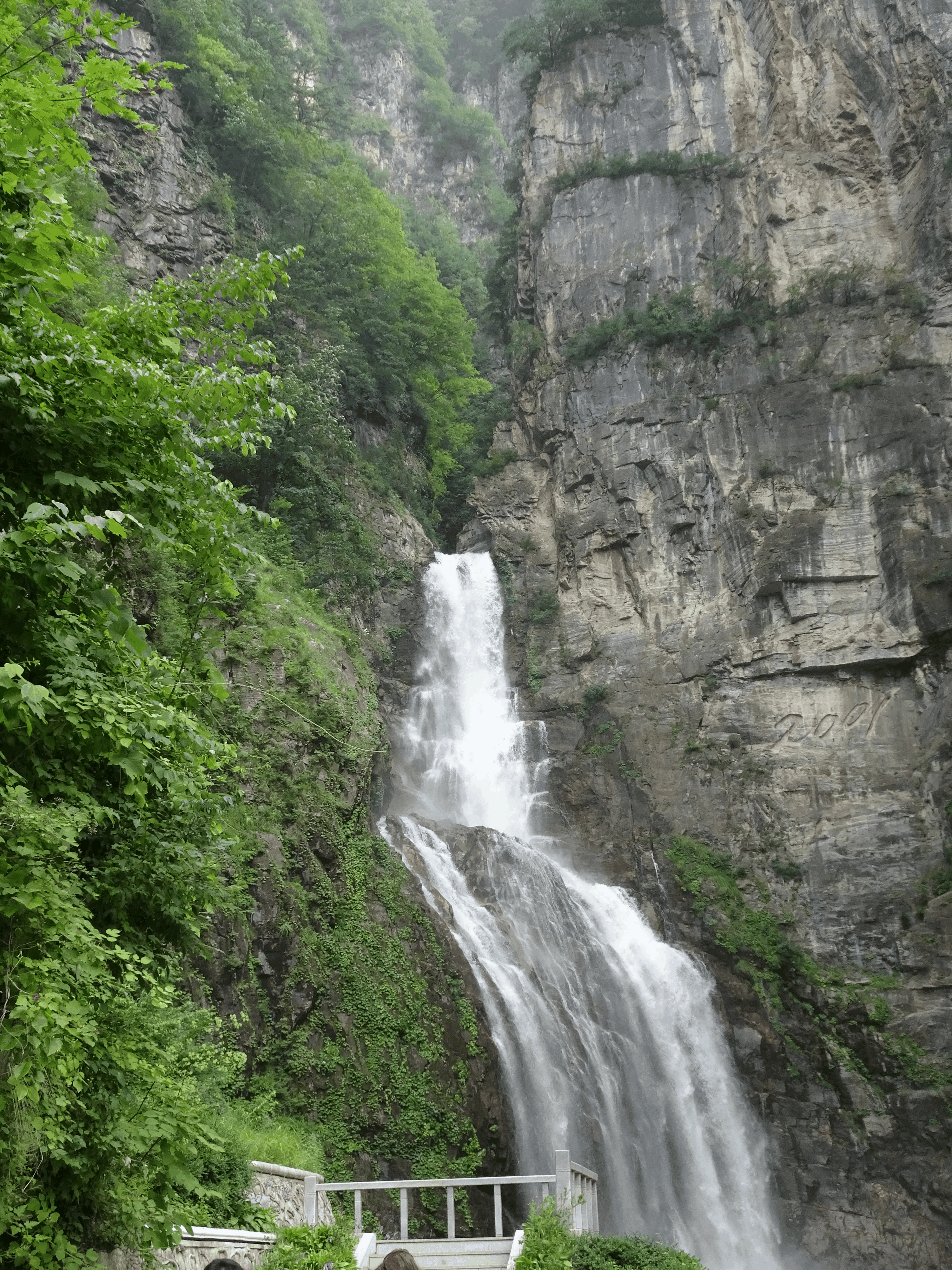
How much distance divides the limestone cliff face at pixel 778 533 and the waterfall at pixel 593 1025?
115cm

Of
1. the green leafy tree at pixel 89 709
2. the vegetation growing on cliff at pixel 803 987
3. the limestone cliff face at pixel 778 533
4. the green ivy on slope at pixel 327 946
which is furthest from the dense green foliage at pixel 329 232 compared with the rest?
the green leafy tree at pixel 89 709

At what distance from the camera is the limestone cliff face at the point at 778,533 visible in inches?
849

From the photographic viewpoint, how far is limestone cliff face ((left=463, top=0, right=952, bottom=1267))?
21562mm

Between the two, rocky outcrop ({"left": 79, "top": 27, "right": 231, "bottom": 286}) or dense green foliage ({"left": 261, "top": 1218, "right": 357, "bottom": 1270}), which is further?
rocky outcrop ({"left": 79, "top": 27, "right": 231, "bottom": 286})

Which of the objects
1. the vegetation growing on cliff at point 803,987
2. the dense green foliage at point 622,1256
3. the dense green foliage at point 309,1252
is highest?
the vegetation growing on cliff at point 803,987

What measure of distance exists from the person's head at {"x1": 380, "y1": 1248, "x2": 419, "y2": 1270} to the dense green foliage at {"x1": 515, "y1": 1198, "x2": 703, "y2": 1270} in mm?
1629

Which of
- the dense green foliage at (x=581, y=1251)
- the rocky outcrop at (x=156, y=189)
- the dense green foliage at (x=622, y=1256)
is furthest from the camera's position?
the rocky outcrop at (x=156, y=189)

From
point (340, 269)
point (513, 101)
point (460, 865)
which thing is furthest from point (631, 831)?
point (513, 101)

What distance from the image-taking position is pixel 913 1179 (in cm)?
1981

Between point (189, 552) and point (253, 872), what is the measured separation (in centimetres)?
992

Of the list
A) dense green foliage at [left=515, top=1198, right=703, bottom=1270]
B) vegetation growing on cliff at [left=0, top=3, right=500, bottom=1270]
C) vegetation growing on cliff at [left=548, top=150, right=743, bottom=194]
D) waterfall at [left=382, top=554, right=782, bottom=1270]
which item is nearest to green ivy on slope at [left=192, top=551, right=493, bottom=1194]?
waterfall at [left=382, top=554, right=782, bottom=1270]

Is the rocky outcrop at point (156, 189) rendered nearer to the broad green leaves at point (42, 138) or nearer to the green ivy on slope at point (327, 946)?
the green ivy on slope at point (327, 946)

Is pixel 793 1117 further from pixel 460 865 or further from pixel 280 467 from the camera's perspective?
pixel 280 467

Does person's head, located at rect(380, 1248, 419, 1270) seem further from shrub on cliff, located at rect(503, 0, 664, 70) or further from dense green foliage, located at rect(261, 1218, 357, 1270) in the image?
shrub on cliff, located at rect(503, 0, 664, 70)
